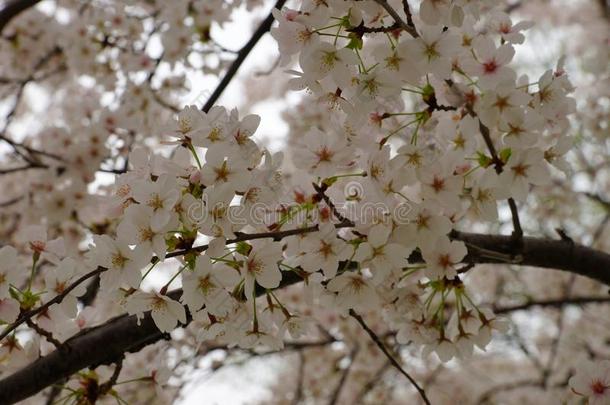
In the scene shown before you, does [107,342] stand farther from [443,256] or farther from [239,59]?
[239,59]

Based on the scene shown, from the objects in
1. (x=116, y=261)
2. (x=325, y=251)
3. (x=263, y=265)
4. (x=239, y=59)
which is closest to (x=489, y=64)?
(x=325, y=251)

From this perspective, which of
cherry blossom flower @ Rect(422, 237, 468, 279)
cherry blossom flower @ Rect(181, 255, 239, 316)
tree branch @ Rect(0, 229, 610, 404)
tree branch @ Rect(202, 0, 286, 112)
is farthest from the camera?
tree branch @ Rect(202, 0, 286, 112)

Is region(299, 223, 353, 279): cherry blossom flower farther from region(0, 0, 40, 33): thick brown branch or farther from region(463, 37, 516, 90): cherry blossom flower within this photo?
region(0, 0, 40, 33): thick brown branch

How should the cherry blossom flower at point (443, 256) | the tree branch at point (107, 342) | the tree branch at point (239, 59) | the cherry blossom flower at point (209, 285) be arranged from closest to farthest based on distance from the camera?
1. the cherry blossom flower at point (209, 285)
2. the cherry blossom flower at point (443, 256)
3. the tree branch at point (107, 342)
4. the tree branch at point (239, 59)

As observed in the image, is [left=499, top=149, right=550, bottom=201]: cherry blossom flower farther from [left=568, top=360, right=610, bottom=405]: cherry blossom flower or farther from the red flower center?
[left=568, top=360, right=610, bottom=405]: cherry blossom flower

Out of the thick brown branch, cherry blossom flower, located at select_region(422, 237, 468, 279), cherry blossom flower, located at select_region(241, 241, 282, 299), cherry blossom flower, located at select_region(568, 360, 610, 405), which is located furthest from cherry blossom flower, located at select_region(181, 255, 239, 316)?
the thick brown branch

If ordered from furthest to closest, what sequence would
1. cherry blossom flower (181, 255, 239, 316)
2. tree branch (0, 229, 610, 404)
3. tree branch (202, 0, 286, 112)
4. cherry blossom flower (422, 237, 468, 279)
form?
tree branch (202, 0, 286, 112) → tree branch (0, 229, 610, 404) → cherry blossom flower (422, 237, 468, 279) → cherry blossom flower (181, 255, 239, 316)

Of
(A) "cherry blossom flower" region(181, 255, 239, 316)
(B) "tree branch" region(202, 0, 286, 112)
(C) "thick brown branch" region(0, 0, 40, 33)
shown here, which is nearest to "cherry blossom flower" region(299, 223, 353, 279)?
(A) "cherry blossom flower" region(181, 255, 239, 316)

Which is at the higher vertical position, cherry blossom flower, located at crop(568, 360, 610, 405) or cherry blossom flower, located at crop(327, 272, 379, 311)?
cherry blossom flower, located at crop(327, 272, 379, 311)

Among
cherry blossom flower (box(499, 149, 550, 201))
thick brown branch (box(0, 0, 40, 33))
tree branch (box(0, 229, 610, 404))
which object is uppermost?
thick brown branch (box(0, 0, 40, 33))

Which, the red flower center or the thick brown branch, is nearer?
the red flower center

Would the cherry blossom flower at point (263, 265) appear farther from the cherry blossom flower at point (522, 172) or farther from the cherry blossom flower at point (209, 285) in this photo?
the cherry blossom flower at point (522, 172)

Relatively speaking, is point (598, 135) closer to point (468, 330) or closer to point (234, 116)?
point (468, 330)

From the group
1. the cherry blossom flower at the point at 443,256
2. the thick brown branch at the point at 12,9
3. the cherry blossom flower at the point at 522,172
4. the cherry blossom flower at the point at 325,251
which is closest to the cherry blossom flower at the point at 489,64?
the cherry blossom flower at the point at 522,172
